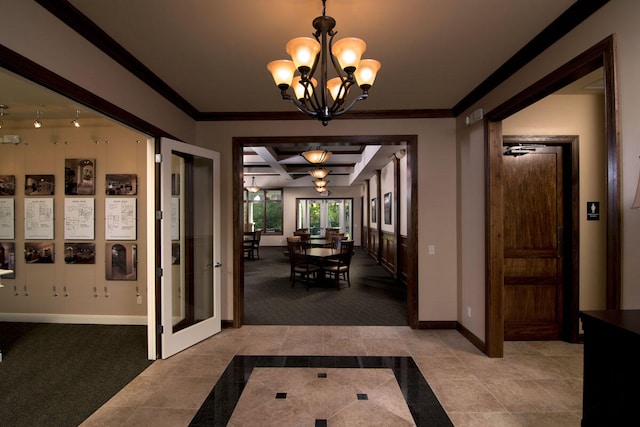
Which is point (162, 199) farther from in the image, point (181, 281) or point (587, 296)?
point (587, 296)

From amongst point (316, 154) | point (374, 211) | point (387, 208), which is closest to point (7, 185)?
point (316, 154)

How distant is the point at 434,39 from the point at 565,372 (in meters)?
3.24

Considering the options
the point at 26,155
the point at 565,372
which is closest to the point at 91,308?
the point at 26,155

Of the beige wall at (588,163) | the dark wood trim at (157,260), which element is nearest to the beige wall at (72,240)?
the dark wood trim at (157,260)

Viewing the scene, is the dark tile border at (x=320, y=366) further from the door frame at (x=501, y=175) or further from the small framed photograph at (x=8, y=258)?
the small framed photograph at (x=8, y=258)

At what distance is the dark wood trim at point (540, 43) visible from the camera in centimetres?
197

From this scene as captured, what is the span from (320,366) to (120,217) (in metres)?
3.35

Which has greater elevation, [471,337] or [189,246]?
[189,246]

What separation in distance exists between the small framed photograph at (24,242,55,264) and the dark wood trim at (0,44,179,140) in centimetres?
271

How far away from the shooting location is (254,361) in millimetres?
3043

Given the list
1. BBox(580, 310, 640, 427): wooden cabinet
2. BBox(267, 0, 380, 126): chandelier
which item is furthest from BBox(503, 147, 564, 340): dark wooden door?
BBox(267, 0, 380, 126): chandelier

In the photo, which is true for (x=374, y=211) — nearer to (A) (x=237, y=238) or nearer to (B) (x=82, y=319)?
(A) (x=237, y=238)

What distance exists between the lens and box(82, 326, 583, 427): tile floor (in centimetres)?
223

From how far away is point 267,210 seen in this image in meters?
13.2
